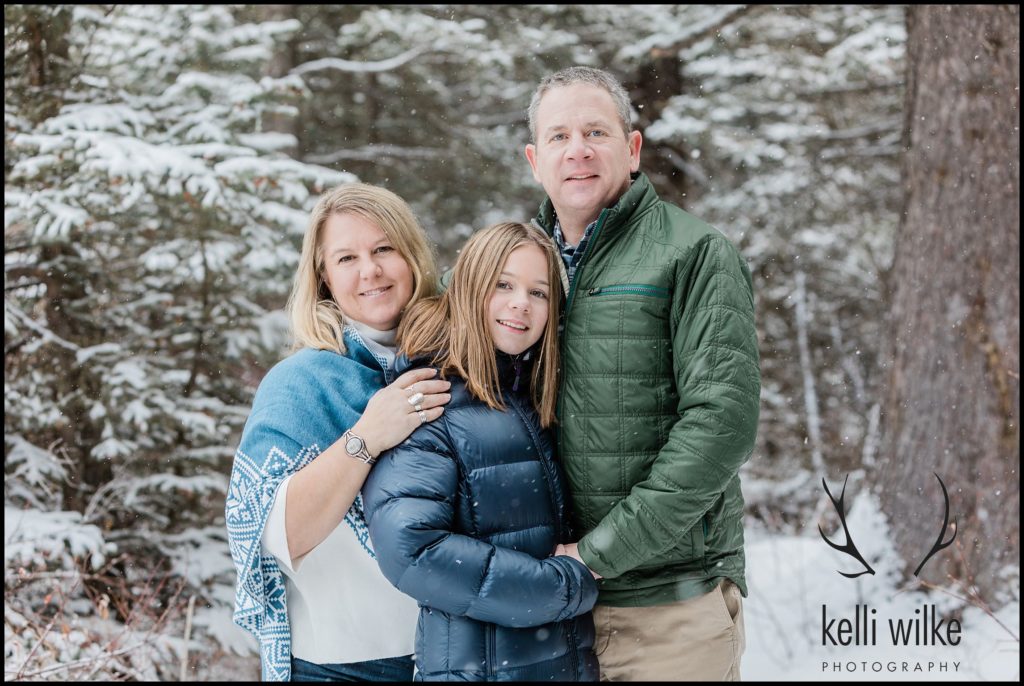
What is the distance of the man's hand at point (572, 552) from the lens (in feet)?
7.39

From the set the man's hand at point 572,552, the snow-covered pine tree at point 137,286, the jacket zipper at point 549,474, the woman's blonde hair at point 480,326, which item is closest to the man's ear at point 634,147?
the woman's blonde hair at point 480,326

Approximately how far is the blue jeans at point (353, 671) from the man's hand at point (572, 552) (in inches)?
24.6

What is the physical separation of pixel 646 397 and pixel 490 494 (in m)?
0.54

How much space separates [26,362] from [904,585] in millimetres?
5940

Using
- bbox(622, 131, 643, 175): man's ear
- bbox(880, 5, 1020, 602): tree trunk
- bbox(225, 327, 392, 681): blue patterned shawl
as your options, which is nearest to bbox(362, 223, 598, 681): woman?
bbox(225, 327, 392, 681): blue patterned shawl

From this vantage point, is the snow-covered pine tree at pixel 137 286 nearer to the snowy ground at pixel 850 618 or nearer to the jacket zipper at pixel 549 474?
the jacket zipper at pixel 549 474

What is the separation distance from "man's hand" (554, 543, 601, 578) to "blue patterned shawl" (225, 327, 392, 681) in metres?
0.60

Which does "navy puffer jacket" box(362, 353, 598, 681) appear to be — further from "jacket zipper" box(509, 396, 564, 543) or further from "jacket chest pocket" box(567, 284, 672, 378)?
"jacket chest pocket" box(567, 284, 672, 378)

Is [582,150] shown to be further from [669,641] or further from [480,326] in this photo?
[669,641]

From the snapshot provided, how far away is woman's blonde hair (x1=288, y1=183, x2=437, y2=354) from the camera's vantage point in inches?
103

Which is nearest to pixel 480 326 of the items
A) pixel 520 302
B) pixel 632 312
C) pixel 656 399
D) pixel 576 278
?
pixel 520 302

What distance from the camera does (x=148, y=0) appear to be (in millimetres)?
5707

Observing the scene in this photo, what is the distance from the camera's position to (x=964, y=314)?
17.2 feet

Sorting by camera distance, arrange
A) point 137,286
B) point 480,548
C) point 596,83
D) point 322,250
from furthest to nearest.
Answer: point 137,286 → point 322,250 → point 596,83 → point 480,548
